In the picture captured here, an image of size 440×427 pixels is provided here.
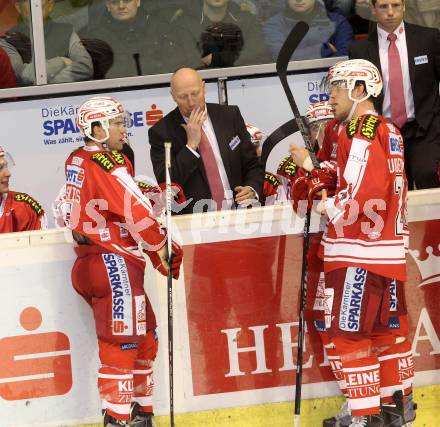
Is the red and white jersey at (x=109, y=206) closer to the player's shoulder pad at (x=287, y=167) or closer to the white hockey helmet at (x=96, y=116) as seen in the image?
the white hockey helmet at (x=96, y=116)

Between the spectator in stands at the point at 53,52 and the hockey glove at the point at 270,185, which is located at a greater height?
the spectator in stands at the point at 53,52

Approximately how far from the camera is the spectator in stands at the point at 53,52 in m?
7.18

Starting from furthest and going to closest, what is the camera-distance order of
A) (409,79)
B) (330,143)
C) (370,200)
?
(409,79) < (330,143) < (370,200)

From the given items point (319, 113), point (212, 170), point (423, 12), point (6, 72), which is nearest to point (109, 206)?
point (212, 170)

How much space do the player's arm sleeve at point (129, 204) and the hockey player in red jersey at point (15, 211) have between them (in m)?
1.14


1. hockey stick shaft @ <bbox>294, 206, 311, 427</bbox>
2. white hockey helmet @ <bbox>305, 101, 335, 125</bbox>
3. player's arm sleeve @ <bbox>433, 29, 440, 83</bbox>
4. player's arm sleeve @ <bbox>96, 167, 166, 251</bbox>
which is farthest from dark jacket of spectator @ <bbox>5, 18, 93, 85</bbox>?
hockey stick shaft @ <bbox>294, 206, 311, 427</bbox>

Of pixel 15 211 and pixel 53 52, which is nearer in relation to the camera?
pixel 15 211

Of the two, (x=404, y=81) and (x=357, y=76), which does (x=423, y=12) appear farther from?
(x=357, y=76)

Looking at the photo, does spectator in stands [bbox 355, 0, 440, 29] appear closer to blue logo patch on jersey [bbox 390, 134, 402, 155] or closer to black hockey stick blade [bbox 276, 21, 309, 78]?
black hockey stick blade [bbox 276, 21, 309, 78]

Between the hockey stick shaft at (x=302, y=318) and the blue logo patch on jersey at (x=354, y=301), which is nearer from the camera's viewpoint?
the blue logo patch on jersey at (x=354, y=301)

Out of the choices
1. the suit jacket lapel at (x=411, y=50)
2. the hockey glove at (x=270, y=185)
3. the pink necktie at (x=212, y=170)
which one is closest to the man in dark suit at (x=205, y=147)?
the pink necktie at (x=212, y=170)

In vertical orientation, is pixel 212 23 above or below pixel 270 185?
above

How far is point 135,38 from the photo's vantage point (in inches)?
287

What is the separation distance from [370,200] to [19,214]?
2004mm
